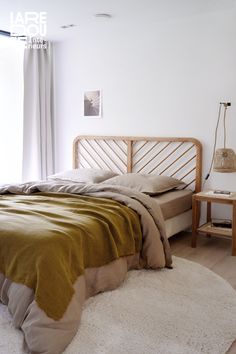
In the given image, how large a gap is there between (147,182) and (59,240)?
170cm

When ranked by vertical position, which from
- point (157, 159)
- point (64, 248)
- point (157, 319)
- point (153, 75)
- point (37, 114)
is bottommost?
point (157, 319)

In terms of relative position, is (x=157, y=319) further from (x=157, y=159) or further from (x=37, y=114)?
(x=37, y=114)

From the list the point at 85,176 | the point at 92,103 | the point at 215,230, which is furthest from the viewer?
the point at 92,103

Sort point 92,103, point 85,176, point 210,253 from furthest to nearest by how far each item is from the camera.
Result: point 92,103 → point 85,176 → point 210,253

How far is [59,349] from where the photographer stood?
A: 1941mm

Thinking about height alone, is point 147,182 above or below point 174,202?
above

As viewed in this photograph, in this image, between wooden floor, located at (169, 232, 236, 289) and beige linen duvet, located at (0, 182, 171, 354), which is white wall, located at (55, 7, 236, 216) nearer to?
wooden floor, located at (169, 232, 236, 289)

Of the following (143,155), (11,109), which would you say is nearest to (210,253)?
(143,155)

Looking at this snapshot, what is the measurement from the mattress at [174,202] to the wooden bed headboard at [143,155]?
0.21 m

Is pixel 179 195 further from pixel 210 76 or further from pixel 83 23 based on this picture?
pixel 83 23

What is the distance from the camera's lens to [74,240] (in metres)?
2.39

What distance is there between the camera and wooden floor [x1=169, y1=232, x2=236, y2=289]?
308cm

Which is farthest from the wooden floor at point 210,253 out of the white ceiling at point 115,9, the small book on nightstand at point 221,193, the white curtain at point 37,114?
the white ceiling at point 115,9

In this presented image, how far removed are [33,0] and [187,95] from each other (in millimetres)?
1817
